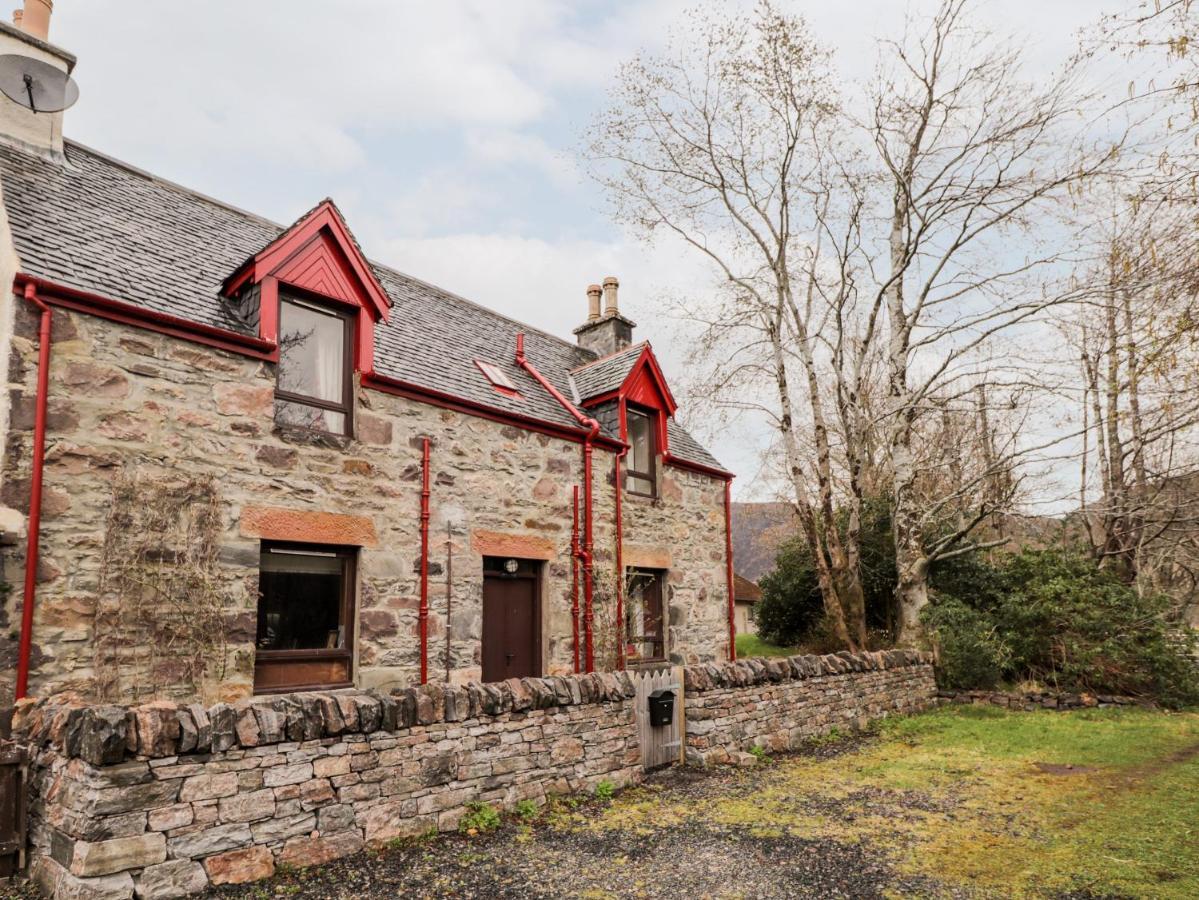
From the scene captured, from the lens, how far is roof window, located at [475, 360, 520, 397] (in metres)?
11.0

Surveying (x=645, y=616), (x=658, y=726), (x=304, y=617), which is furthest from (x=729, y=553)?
(x=304, y=617)

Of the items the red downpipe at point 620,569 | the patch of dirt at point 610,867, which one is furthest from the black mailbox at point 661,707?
the red downpipe at point 620,569

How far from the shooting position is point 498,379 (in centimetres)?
1120

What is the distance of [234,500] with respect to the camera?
7469 millimetres

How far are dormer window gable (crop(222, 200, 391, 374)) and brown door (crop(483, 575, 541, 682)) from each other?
3.54m

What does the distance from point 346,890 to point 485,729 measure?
1756mm

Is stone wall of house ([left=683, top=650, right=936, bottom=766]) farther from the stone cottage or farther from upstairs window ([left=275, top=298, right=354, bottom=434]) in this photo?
upstairs window ([left=275, top=298, right=354, bottom=434])

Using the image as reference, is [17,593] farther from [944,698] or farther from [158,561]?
[944,698]

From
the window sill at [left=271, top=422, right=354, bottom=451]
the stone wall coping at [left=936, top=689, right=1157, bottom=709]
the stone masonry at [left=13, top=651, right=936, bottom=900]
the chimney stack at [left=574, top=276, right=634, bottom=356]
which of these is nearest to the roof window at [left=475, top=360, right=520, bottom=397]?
the window sill at [left=271, top=422, right=354, bottom=451]

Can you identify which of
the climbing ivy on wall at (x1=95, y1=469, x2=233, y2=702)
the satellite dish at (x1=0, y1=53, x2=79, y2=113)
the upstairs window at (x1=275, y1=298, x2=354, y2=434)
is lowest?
the climbing ivy on wall at (x1=95, y1=469, x2=233, y2=702)

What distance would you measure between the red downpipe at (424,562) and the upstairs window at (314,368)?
3.35 feet

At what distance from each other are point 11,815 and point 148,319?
4.34 metres

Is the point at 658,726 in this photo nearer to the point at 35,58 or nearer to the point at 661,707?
the point at 661,707

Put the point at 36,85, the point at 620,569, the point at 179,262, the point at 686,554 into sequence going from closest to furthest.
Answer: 1. the point at 179,262
2. the point at 36,85
3. the point at 620,569
4. the point at 686,554
